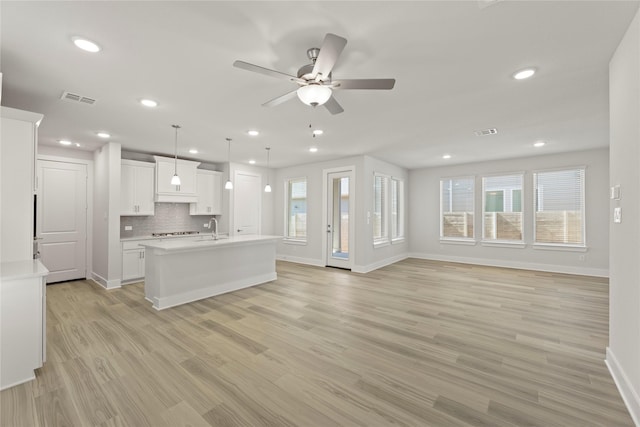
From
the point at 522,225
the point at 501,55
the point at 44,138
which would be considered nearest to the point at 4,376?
the point at 44,138

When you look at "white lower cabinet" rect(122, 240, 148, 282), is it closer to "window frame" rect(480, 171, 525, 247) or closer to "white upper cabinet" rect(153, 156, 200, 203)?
"white upper cabinet" rect(153, 156, 200, 203)

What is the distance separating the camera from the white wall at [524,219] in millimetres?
5785

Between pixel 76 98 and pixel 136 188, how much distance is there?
9.05ft

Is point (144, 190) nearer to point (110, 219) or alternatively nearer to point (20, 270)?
point (110, 219)

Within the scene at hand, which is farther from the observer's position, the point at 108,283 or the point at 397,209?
the point at 397,209

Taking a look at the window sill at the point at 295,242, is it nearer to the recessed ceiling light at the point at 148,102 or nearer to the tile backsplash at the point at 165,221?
the tile backsplash at the point at 165,221

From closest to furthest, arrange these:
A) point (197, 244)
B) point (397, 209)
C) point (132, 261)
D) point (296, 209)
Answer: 1. point (197, 244)
2. point (132, 261)
3. point (296, 209)
4. point (397, 209)

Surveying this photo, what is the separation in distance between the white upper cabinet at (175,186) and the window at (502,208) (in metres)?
7.34

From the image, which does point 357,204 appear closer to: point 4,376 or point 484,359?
point 484,359


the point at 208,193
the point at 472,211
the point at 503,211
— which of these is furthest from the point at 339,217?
the point at 503,211

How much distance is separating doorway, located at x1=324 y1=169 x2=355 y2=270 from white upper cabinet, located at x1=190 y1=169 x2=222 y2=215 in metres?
2.83

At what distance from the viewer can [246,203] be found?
745cm

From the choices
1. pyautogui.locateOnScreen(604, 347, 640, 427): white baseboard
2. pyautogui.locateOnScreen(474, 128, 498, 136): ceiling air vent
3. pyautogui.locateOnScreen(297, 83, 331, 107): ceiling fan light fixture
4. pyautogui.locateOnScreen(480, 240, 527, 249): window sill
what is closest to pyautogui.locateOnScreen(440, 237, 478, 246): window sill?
pyautogui.locateOnScreen(480, 240, 527, 249): window sill

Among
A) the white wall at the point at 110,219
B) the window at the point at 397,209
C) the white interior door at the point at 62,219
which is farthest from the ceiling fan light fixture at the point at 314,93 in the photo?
the white interior door at the point at 62,219
